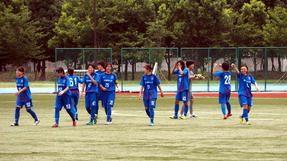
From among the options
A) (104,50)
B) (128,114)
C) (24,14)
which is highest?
(24,14)

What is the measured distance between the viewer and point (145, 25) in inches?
2502

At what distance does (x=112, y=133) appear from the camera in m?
13.7

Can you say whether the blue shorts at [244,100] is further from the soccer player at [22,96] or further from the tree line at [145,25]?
the tree line at [145,25]

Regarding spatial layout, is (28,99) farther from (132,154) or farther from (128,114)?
(132,154)

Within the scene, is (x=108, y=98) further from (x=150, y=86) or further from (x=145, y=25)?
(x=145, y=25)

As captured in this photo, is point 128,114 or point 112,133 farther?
point 128,114

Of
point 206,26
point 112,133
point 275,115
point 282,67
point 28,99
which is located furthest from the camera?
point 206,26

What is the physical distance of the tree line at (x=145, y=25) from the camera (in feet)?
196

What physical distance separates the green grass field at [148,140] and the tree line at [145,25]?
41.5 metres

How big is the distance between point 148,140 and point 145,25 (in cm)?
5192

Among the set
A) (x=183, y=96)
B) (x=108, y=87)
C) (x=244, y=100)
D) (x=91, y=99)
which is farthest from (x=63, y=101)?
(x=244, y=100)

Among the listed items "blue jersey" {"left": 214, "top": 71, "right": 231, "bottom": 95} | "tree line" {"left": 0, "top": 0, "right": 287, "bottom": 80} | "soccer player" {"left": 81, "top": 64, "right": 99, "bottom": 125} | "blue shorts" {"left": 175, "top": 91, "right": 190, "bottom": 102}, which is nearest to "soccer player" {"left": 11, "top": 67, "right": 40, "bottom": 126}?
"soccer player" {"left": 81, "top": 64, "right": 99, "bottom": 125}

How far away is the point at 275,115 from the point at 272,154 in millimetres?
9638

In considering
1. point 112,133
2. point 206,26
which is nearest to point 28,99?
point 112,133
